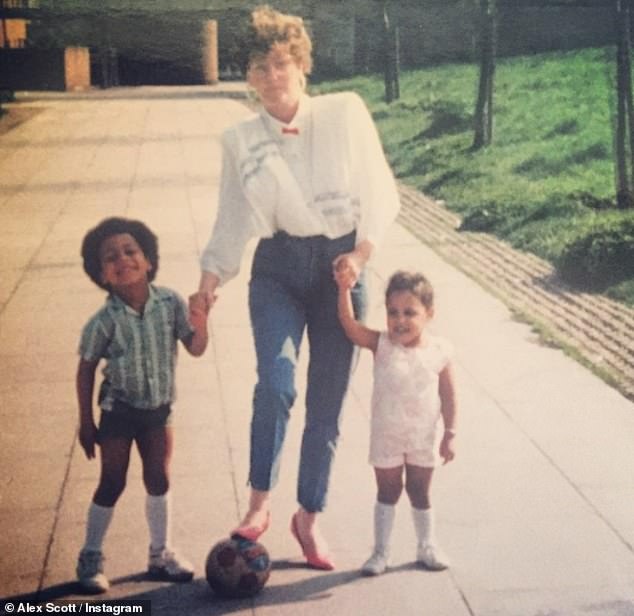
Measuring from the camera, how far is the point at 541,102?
60.6ft

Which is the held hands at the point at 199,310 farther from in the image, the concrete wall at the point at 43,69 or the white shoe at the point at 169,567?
the concrete wall at the point at 43,69

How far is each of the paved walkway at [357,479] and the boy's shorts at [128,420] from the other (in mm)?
492

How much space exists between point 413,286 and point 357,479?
1280 millimetres

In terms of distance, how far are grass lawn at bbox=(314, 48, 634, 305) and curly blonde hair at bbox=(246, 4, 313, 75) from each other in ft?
15.8

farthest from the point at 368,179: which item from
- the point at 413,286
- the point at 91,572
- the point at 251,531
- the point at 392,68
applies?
the point at 392,68

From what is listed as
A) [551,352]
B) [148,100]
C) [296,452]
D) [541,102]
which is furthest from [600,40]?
[296,452]

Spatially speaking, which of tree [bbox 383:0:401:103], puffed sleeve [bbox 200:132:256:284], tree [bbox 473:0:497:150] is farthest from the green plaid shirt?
tree [bbox 383:0:401:103]

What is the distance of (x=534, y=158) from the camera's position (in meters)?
14.5

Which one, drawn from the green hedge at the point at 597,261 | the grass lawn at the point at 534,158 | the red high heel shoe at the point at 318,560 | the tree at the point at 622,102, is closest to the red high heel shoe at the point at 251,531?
the red high heel shoe at the point at 318,560

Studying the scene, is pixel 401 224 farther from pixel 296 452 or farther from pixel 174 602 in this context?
pixel 174 602

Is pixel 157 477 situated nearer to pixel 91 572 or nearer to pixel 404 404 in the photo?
pixel 91 572

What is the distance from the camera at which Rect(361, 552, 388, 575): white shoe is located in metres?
4.01

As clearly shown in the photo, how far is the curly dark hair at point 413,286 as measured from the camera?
393cm

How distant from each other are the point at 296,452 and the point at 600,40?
92.3 ft
